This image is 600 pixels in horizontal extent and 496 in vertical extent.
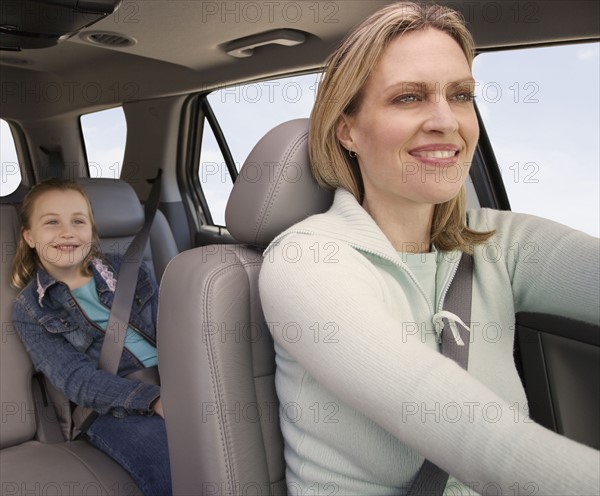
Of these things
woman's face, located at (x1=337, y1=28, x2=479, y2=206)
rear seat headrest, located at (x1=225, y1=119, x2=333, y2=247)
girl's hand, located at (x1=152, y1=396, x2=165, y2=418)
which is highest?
woman's face, located at (x1=337, y1=28, x2=479, y2=206)

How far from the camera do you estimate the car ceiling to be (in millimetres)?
2000

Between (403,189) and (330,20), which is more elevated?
(330,20)

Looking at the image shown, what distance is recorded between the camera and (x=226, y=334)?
112 centimetres

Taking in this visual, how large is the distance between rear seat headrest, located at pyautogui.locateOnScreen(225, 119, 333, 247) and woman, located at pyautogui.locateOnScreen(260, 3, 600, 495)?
4 centimetres

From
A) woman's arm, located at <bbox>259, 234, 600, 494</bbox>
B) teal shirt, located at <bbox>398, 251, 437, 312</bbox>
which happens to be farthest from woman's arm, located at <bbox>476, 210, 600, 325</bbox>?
woman's arm, located at <bbox>259, 234, 600, 494</bbox>

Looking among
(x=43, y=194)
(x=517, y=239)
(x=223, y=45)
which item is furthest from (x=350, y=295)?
(x=223, y=45)

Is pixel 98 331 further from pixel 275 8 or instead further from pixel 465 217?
pixel 275 8

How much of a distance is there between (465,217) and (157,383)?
1.17 metres

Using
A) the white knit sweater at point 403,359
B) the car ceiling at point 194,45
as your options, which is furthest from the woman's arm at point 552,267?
the car ceiling at point 194,45

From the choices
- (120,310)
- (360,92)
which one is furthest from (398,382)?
(120,310)

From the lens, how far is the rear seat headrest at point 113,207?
8.34 feet

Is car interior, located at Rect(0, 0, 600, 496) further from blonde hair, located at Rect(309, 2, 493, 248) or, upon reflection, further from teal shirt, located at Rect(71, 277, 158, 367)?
teal shirt, located at Rect(71, 277, 158, 367)

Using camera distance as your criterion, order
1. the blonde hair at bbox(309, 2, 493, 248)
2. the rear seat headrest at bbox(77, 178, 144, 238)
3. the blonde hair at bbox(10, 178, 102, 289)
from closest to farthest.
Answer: the blonde hair at bbox(309, 2, 493, 248), the blonde hair at bbox(10, 178, 102, 289), the rear seat headrest at bbox(77, 178, 144, 238)

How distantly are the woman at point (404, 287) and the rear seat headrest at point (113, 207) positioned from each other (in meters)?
1.62
